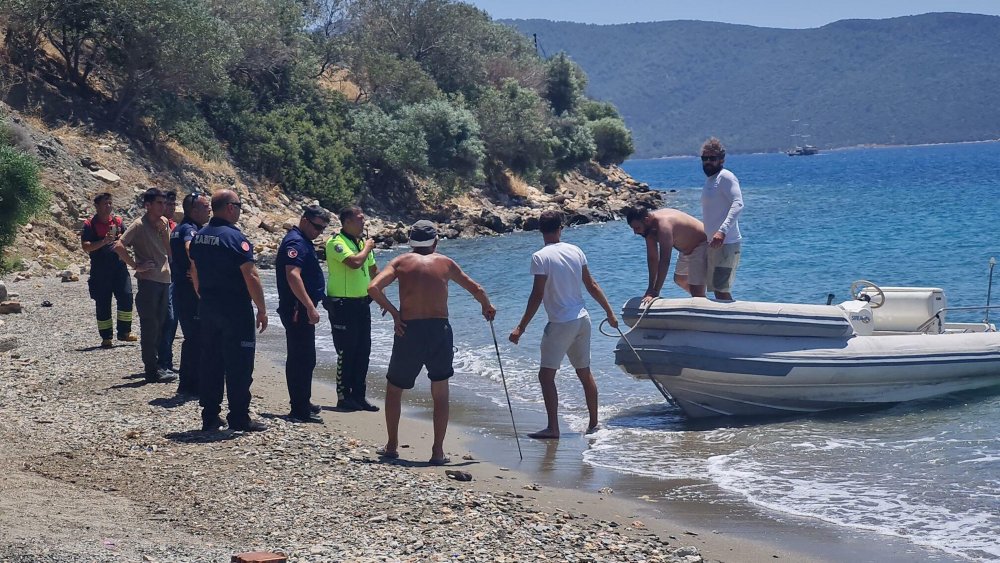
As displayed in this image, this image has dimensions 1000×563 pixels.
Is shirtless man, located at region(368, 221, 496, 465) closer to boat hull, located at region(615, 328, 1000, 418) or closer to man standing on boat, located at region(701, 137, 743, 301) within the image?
boat hull, located at region(615, 328, 1000, 418)

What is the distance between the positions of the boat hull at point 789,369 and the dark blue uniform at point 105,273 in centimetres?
500

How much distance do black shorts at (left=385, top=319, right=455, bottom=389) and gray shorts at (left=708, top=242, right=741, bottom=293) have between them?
326 cm

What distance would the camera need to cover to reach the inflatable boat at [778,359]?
989 centimetres

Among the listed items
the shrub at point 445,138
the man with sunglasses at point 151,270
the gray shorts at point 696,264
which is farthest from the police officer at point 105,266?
the shrub at point 445,138

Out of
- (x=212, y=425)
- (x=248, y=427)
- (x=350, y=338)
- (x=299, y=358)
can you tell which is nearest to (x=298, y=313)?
(x=299, y=358)

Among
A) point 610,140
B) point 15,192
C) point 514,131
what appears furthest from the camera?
point 610,140

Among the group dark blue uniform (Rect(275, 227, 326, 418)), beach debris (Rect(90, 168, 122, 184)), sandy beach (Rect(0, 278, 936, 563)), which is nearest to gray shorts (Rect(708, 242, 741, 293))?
sandy beach (Rect(0, 278, 936, 563))

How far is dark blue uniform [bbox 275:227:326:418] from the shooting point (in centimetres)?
870

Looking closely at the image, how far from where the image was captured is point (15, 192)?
17.8 metres

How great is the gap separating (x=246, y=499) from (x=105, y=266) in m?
5.82

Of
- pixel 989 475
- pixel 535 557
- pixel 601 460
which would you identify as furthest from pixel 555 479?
pixel 989 475

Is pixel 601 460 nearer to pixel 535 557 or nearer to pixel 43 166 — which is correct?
pixel 535 557

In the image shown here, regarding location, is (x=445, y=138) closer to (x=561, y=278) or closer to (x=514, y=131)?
(x=514, y=131)

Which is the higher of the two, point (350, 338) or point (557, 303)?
point (557, 303)
